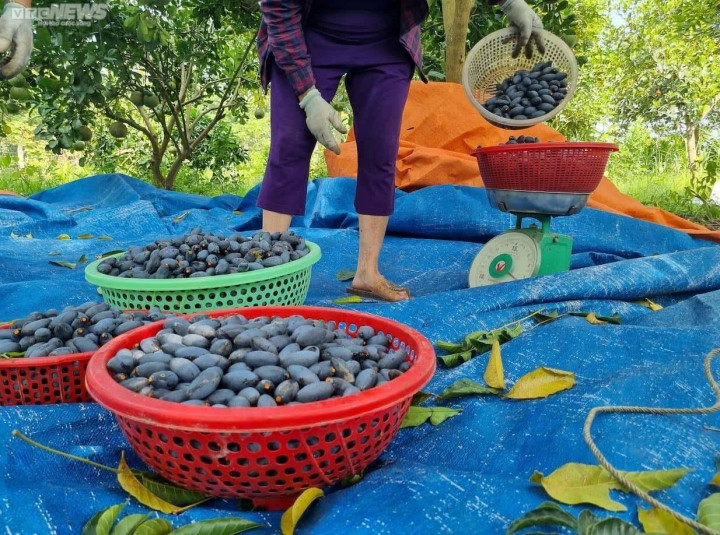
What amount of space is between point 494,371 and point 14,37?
1384mm

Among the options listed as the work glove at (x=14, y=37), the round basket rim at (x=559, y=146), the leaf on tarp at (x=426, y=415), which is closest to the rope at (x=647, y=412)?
the leaf on tarp at (x=426, y=415)

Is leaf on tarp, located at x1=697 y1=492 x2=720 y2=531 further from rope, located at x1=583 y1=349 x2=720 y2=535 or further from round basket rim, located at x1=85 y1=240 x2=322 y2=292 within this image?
round basket rim, located at x1=85 y1=240 x2=322 y2=292

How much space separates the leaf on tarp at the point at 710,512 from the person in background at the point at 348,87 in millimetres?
1195

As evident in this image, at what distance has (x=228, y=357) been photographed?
0.90 meters

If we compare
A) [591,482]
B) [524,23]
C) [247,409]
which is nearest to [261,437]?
[247,409]

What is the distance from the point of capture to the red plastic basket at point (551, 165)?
173cm

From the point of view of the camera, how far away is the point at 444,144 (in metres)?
3.51

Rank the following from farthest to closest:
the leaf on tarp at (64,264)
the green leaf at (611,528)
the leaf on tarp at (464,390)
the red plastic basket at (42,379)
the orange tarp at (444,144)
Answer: the orange tarp at (444,144)
the leaf on tarp at (64,264)
the leaf on tarp at (464,390)
the red plastic basket at (42,379)
the green leaf at (611,528)

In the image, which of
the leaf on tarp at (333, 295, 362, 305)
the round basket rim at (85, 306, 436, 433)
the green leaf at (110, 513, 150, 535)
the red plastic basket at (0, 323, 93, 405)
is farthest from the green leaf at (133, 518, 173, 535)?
the leaf on tarp at (333, 295, 362, 305)

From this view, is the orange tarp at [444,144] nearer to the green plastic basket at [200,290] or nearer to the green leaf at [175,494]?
the green plastic basket at [200,290]

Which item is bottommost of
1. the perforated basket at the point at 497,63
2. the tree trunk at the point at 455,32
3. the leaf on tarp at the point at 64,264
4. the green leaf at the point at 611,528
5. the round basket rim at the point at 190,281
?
the leaf on tarp at the point at 64,264

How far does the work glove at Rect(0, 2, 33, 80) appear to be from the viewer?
1457mm

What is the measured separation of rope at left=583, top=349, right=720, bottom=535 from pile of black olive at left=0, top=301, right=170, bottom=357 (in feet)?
2.59

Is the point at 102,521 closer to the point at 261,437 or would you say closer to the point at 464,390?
the point at 261,437
